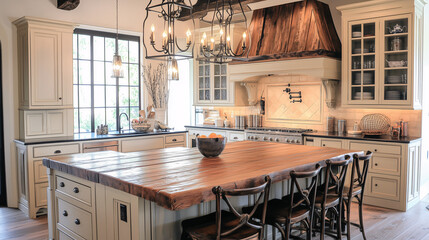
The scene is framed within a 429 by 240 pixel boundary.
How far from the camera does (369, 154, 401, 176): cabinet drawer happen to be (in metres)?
4.98

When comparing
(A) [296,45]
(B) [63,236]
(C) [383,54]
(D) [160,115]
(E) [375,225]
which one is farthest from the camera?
(D) [160,115]

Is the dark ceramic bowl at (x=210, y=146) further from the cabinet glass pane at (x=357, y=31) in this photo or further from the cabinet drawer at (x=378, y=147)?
the cabinet glass pane at (x=357, y=31)

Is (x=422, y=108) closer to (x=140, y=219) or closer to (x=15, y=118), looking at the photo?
(x=140, y=219)

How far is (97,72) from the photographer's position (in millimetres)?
6598

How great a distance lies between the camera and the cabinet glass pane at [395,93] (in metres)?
5.12

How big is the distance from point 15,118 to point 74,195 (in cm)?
287

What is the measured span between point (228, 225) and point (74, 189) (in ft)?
4.72

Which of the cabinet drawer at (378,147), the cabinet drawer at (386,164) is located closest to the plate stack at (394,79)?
the cabinet drawer at (378,147)

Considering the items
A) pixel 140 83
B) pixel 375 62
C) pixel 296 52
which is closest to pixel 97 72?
pixel 140 83

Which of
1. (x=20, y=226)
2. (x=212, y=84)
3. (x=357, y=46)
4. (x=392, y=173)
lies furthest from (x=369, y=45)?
(x=20, y=226)

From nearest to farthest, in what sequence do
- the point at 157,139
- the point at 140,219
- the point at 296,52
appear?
the point at 140,219, the point at 296,52, the point at 157,139

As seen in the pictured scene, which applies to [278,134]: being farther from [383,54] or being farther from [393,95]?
[383,54]

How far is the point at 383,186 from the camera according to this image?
5.14 meters

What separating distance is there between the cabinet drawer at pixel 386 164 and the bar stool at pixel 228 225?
127 inches
